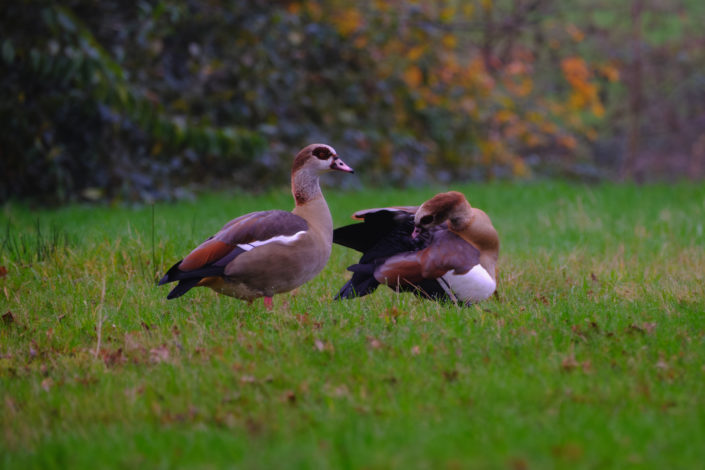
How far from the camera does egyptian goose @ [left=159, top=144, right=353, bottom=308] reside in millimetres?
5055

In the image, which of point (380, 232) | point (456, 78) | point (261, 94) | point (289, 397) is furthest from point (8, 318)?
point (456, 78)

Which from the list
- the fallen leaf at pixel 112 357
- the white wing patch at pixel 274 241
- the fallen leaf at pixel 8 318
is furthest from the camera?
the fallen leaf at pixel 8 318

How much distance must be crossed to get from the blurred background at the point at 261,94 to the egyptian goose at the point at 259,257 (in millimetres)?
5145

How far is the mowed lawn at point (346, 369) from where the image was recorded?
3232 mm

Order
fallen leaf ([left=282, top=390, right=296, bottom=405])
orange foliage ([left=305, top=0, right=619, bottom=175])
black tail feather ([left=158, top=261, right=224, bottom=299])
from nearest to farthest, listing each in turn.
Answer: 1. fallen leaf ([left=282, top=390, right=296, bottom=405])
2. black tail feather ([left=158, top=261, right=224, bottom=299])
3. orange foliage ([left=305, top=0, right=619, bottom=175])

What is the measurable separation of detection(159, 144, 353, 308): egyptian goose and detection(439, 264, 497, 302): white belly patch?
93 centimetres

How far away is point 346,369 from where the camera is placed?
13.9 feet

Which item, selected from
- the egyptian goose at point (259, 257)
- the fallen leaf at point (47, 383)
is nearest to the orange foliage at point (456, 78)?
the egyptian goose at point (259, 257)

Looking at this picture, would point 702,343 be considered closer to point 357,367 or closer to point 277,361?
point 357,367

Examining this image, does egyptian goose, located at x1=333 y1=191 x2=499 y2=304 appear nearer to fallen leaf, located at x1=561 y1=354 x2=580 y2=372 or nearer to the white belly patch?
the white belly patch

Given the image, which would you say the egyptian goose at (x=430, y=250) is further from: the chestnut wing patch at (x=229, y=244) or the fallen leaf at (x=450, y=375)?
the fallen leaf at (x=450, y=375)

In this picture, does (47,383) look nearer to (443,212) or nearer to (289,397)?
(289,397)

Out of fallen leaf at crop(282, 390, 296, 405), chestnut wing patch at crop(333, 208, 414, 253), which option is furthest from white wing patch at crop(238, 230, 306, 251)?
fallen leaf at crop(282, 390, 296, 405)

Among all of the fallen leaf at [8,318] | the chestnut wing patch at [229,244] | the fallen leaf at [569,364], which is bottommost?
the fallen leaf at [8,318]
